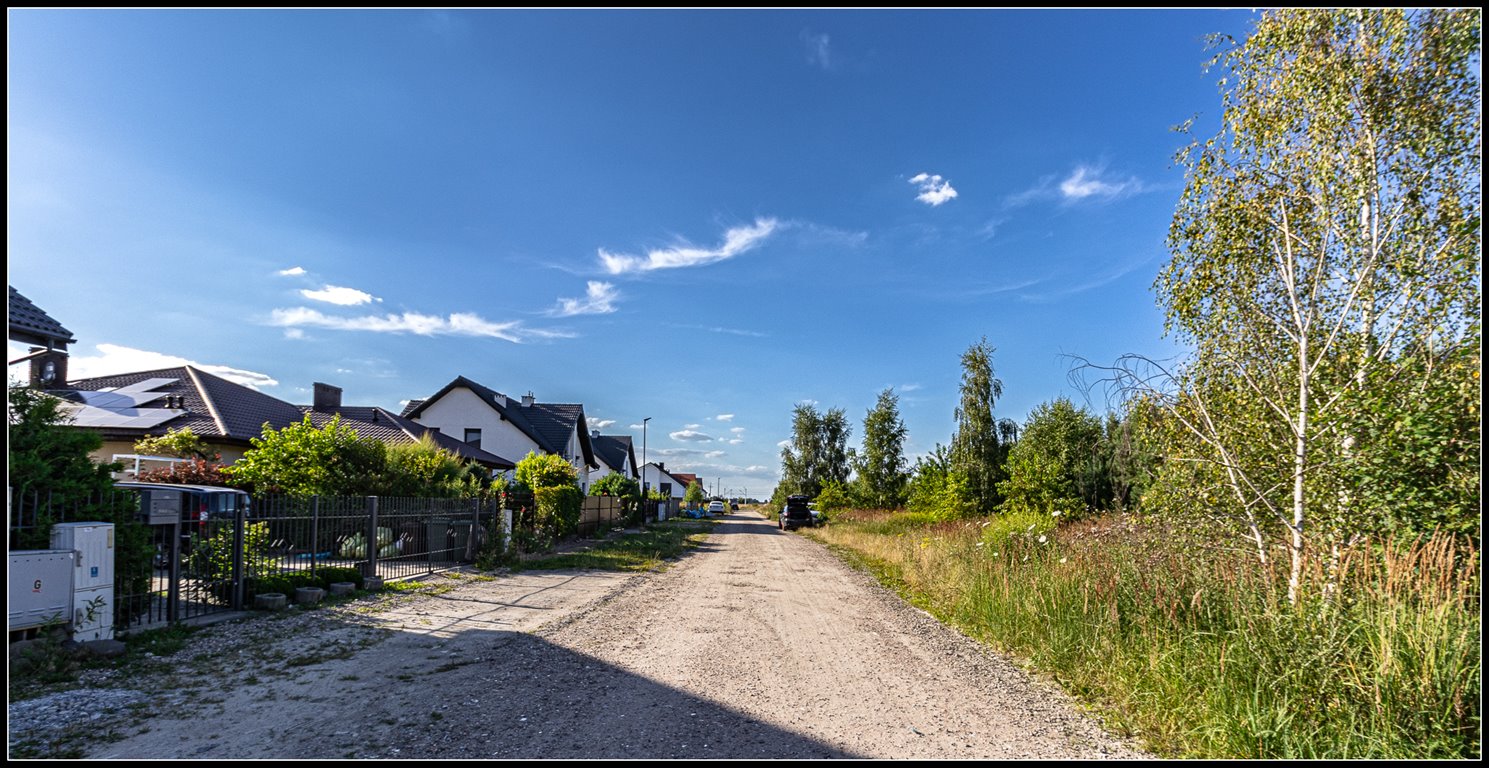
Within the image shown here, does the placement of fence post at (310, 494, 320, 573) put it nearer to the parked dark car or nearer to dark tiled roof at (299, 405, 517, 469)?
dark tiled roof at (299, 405, 517, 469)

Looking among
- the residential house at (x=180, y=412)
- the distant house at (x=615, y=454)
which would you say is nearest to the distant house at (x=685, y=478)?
the distant house at (x=615, y=454)

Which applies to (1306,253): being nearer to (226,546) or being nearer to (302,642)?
(302,642)

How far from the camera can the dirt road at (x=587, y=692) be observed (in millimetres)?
4598

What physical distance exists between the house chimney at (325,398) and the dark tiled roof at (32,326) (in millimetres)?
23631

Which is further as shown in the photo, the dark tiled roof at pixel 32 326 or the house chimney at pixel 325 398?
the house chimney at pixel 325 398

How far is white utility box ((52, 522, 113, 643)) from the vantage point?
22.2 ft

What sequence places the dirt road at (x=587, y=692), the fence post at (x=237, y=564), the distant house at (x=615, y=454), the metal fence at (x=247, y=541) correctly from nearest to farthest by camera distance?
the dirt road at (x=587, y=692) < the metal fence at (x=247, y=541) < the fence post at (x=237, y=564) < the distant house at (x=615, y=454)

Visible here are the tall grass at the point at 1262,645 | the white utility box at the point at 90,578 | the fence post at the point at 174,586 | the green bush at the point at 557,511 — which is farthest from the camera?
the green bush at the point at 557,511

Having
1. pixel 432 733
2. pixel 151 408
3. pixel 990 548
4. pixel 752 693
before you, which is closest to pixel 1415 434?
pixel 752 693

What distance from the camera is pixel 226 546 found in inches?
360

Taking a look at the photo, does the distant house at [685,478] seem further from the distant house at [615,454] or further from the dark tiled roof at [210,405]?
the dark tiled roof at [210,405]

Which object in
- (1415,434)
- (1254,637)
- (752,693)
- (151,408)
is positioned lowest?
(752,693)

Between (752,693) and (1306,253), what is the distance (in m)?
7.08

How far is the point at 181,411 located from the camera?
815 inches
